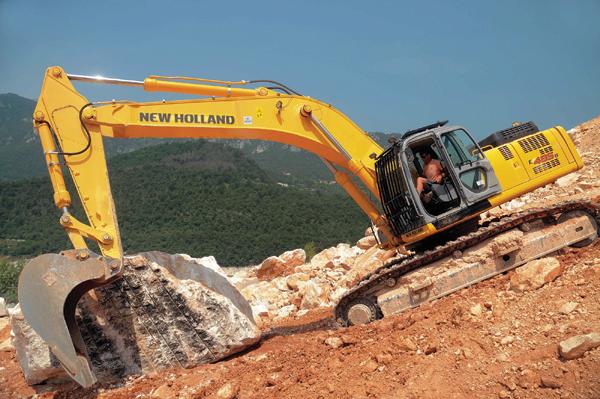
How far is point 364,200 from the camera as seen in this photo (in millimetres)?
7887

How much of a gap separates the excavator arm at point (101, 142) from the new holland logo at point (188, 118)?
0.01m

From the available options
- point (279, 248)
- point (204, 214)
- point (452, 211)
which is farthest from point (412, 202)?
point (204, 214)

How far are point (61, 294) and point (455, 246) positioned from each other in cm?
488

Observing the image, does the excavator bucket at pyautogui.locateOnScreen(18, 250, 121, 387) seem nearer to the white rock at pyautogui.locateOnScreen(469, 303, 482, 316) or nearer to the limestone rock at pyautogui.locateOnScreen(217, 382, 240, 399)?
the limestone rock at pyautogui.locateOnScreen(217, 382, 240, 399)

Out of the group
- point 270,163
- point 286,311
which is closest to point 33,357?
point 286,311

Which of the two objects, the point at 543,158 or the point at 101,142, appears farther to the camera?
the point at 543,158

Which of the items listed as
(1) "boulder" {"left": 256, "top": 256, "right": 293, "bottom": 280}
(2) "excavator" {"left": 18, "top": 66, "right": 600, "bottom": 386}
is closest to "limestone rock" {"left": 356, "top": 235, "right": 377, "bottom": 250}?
(1) "boulder" {"left": 256, "top": 256, "right": 293, "bottom": 280}

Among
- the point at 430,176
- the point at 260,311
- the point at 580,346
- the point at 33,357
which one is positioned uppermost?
the point at 430,176

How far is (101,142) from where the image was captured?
21.8 ft

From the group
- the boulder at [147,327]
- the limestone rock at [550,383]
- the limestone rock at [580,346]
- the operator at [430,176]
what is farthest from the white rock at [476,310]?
the boulder at [147,327]

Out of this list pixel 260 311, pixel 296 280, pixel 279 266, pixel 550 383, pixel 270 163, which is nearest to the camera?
pixel 550 383

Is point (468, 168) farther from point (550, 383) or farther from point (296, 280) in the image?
point (296, 280)

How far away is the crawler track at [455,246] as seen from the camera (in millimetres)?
7066

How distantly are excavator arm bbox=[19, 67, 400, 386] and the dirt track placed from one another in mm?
1293
